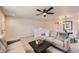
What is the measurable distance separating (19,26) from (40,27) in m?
0.34

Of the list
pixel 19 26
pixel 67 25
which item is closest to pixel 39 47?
pixel 19 26

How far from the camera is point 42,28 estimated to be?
4.84ft

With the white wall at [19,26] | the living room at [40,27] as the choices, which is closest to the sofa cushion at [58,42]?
the living room at [40,27]

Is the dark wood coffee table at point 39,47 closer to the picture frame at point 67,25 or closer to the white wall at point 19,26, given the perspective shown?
the white wall at point 19,26

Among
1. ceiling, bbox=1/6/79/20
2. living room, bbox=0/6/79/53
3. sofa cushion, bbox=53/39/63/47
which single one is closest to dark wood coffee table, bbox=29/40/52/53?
living room, bbox=0/6/79/53

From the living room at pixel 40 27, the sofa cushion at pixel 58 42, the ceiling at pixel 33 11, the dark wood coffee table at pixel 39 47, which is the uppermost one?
the ceiling at pixel 33 11

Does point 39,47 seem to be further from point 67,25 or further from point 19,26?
point 67,25

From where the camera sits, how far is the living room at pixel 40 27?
56.0 inches

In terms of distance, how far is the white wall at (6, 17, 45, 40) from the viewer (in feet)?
4.72

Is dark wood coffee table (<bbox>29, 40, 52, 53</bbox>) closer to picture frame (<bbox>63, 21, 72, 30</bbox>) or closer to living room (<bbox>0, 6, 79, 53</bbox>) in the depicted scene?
living room (<bbox>0, 6, 79, 53</bbox>)
